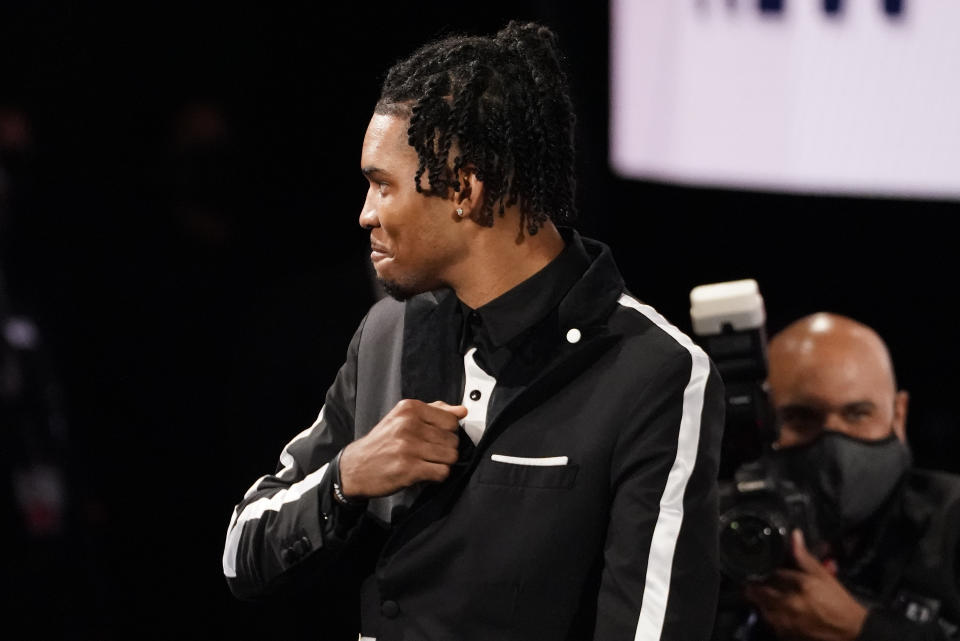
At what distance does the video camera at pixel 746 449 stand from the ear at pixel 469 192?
492 mm

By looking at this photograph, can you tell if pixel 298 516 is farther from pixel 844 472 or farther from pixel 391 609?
pixel 844 472

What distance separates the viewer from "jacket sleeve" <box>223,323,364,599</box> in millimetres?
1659

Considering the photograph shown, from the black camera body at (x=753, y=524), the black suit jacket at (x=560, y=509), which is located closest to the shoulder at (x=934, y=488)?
the black camera body at (x=753, y=524)

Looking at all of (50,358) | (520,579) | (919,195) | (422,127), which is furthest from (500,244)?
(50,358)

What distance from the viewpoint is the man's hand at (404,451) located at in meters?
1.58

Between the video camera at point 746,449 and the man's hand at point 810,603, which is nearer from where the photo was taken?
the video camera at point 746,449

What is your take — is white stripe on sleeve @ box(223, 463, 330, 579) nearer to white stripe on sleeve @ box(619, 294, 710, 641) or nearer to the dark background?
white stripe on sleeve @ box(619, 294, 710, 641)

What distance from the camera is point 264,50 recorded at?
374 cm

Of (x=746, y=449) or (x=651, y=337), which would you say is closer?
(x=651, y=337)

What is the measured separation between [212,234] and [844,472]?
1.93 m

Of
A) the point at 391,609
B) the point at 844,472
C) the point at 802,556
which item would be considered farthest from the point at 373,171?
the point at 844,472

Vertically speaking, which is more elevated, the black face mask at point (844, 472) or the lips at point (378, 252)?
the lips at point (378, 252)

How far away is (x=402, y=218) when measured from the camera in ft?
5.50

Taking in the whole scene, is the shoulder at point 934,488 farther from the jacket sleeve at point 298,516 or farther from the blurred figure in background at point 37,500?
the blurred figure in background at point 37,500
